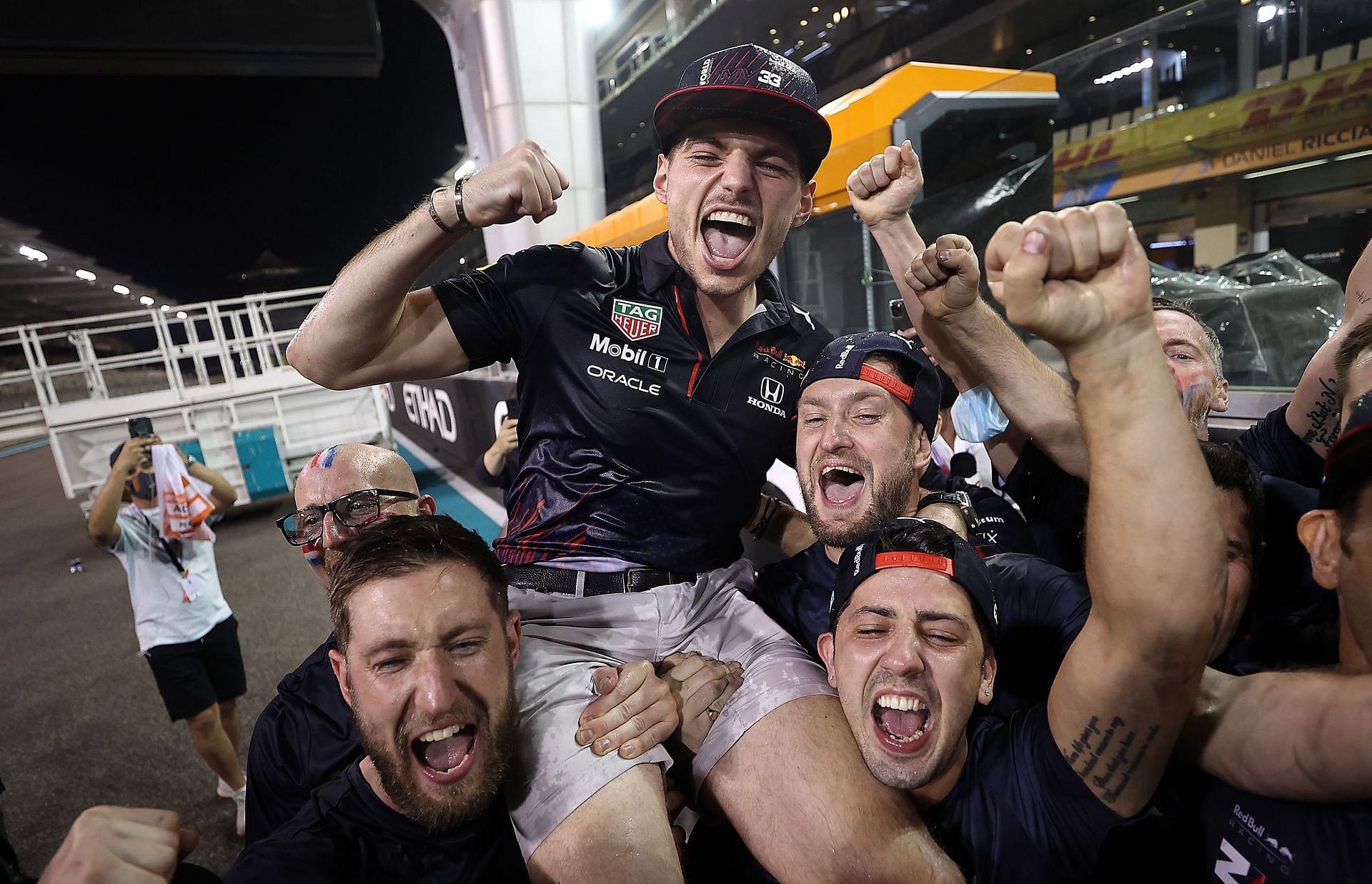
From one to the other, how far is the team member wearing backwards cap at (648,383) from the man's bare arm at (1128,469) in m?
0.72

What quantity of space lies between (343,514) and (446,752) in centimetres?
116

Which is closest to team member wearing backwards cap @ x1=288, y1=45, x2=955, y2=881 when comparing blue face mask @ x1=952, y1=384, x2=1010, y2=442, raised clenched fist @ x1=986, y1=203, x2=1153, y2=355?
raised clenched fist @ x1=986, y1=203, x2=1153, y2=355

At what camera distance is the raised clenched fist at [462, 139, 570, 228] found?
5.22 ft

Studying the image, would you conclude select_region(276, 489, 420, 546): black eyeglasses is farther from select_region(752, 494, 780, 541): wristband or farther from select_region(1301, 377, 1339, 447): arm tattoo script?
select_region(1301, 377, 1339, 447): arm tattoo script

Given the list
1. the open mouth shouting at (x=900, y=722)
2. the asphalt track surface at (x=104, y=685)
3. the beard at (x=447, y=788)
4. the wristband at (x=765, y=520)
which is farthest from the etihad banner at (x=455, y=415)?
the open mouth shouting at (x=900, y=722)

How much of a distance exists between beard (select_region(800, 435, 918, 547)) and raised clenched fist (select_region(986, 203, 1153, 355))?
1142 millimetres

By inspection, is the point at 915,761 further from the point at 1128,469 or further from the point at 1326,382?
the point at 1326,382

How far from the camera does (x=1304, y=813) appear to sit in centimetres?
127

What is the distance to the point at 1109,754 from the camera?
126 cm

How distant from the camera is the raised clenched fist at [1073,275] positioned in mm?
961

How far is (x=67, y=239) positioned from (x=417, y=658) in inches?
1513

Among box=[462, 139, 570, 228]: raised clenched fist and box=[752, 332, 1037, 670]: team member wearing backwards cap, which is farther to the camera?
box=[752, 332, 1037, 670]: team member wearing backwards cap

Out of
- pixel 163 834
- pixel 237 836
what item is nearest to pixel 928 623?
pixel 163 834

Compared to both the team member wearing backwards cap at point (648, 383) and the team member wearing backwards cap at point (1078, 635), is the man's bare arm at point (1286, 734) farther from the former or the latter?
the team member wearing backwards cap at point (648, 383)
